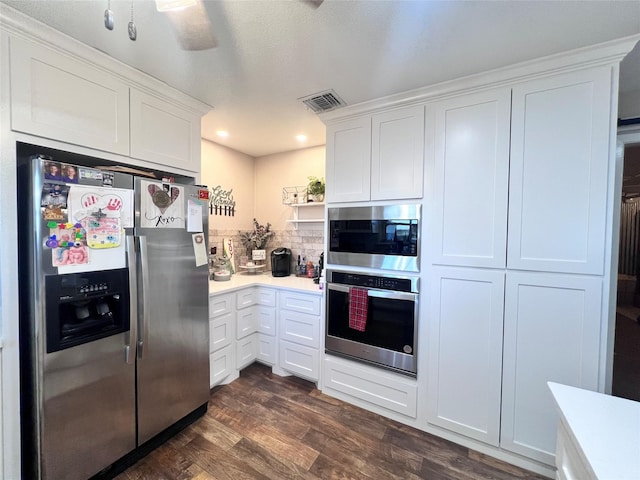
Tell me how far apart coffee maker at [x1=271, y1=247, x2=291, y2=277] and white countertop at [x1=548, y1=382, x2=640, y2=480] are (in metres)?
2.38

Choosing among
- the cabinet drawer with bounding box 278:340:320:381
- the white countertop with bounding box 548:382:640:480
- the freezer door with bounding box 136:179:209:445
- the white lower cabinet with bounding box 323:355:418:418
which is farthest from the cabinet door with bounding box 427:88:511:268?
the freezer door with bounding box 136:179:209:445

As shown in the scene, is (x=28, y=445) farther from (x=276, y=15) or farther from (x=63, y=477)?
(x=276, y=15)

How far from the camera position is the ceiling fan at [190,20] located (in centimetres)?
90

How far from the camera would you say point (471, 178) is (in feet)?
5.54

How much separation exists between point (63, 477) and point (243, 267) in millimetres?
2077

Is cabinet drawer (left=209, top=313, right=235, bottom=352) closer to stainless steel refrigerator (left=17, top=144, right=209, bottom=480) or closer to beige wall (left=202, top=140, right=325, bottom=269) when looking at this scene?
stainless steel refrigerator (left=17, top=144, right=209, bottom=480)

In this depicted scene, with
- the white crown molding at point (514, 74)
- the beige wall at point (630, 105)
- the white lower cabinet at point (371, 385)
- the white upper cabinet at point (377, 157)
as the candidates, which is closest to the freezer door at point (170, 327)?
the white lower cabinet at point (371, 385)

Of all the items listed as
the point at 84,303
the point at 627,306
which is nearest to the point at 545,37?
the point at 627,306

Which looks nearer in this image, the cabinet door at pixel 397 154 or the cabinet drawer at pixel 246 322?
the cabinet door at pixel 397 154

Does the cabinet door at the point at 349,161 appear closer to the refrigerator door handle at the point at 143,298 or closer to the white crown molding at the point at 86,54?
the white crown molding at the point at 86,54

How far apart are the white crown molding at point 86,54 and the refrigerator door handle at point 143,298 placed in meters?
0.98

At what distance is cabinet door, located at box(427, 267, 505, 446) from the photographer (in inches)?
64.4

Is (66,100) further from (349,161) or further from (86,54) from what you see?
(349,161)

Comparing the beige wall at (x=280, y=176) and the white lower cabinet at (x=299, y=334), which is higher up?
the beige wall at (x=280, y=176)
